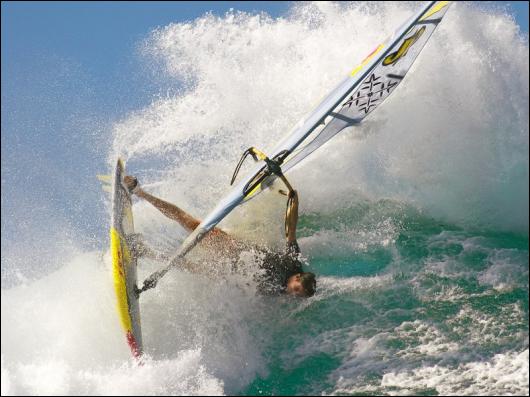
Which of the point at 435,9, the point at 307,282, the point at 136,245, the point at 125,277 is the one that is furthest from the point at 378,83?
the point at 125,277

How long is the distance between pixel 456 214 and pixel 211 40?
4.84 meters

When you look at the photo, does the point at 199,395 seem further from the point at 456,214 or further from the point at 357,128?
the point at 357,128

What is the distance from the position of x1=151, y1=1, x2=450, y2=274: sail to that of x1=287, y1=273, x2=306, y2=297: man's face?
2.87 feet

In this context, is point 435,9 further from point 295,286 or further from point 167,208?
point 167,208

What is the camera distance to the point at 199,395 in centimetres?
490

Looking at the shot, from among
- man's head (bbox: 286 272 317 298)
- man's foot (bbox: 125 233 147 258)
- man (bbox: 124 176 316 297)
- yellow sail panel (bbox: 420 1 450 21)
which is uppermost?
yellow sail panel (bbox: 420 1 450 21)

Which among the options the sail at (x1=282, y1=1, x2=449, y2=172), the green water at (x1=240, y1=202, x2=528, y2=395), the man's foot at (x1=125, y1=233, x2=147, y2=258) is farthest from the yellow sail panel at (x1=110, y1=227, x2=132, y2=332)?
the sail at (x1=282, y1=1, x2=449, y2=172)

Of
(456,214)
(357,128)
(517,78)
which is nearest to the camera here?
(456,214)

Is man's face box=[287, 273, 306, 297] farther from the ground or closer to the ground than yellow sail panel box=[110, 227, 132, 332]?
closer to the ground

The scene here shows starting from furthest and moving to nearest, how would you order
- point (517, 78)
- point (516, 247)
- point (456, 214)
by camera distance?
point (517, 78), point (456, 214), point (516, 247)

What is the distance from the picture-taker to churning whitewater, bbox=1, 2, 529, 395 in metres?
5.14

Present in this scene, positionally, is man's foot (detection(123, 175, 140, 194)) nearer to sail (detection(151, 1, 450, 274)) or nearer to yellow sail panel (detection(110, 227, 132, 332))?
yellow sail panel (detection(110, 227, 132, 332))

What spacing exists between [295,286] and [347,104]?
7.00 ft

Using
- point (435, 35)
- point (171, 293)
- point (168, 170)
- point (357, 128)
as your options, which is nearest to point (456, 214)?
point (357, 128)
